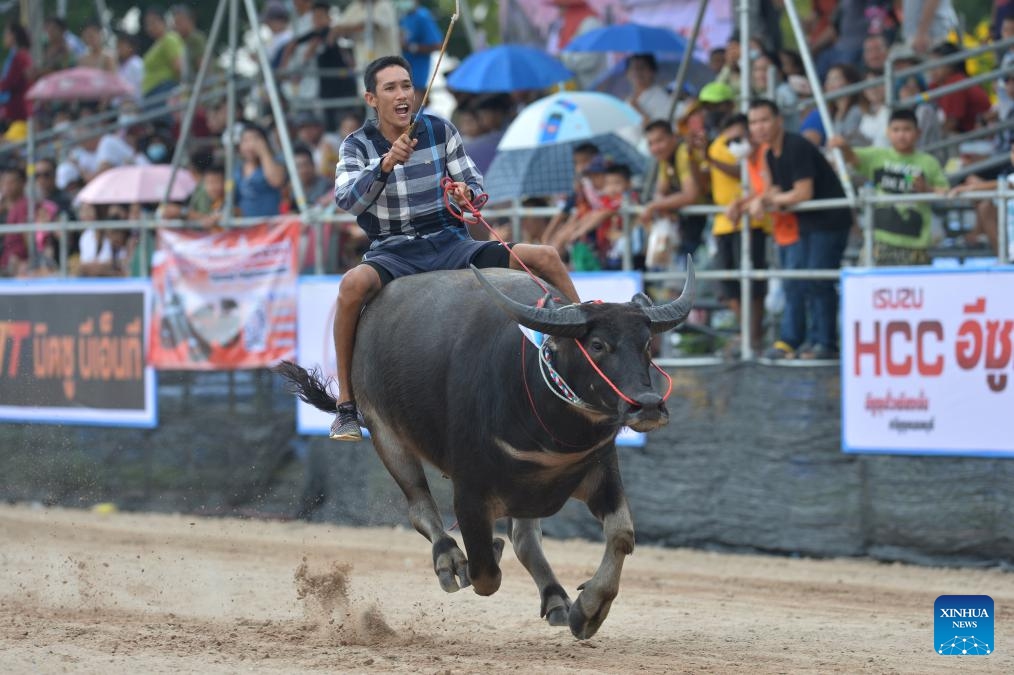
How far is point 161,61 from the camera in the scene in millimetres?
17922

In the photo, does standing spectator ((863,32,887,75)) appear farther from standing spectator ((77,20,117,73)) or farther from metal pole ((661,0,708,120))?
standing spectator ((77,20,117,73))

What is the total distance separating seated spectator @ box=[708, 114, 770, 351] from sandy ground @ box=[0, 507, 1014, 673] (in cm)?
187

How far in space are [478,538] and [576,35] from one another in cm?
885

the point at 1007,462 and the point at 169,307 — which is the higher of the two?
the point at 169,307

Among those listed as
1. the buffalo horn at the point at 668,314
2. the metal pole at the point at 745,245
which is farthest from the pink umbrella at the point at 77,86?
the buffalo horn at the point at 668,314

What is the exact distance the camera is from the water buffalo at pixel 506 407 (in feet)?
21.5

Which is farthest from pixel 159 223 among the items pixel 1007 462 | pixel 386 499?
pixel 1007 462

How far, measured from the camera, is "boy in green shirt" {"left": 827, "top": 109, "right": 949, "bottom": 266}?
1059 centimetres

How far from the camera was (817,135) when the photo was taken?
477 inches

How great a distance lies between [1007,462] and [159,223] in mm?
7575

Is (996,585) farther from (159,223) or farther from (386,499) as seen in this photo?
(159,223)

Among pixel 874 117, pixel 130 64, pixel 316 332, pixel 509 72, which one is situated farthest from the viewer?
pixel 130 64

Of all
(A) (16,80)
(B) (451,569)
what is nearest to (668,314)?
(B) (451,569)

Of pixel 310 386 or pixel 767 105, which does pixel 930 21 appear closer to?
pixel 767 105
